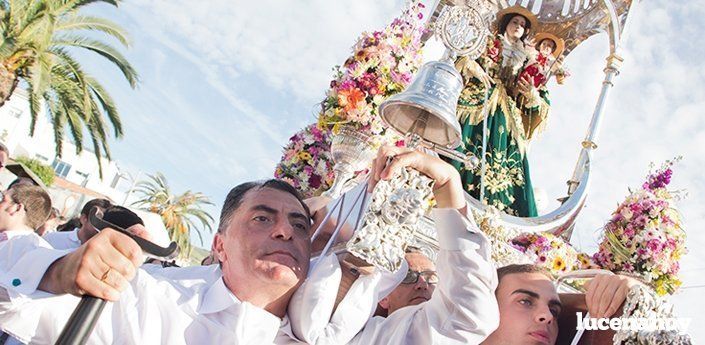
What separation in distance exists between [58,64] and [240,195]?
11374 mm

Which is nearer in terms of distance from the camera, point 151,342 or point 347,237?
point 151,342

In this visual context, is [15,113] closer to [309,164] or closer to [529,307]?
[309,164]

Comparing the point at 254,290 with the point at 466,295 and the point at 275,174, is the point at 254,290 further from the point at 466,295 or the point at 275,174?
the point at 275,174

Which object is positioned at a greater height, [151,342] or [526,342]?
[526,342]

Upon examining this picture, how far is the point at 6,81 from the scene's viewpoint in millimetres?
10906

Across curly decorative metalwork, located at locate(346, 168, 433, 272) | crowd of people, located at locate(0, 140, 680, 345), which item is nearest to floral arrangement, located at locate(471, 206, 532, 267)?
crowd of people, located at locate(0, 140, 680, 345)

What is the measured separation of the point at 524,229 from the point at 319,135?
255 centimetres

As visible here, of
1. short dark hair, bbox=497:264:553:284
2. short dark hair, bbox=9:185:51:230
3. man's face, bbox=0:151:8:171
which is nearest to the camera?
short dark hair, bbox=497:264:553:284

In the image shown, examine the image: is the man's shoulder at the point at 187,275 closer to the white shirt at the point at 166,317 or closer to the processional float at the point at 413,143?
the white shirt at the point at 166,317

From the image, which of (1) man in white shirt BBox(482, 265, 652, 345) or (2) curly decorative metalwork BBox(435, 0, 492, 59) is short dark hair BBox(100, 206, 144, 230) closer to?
(2) curly decorative metalwork BBox(435, 0, 492, 59)

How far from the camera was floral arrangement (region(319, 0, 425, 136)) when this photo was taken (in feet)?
14.9

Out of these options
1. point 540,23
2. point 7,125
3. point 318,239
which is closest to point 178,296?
point 318,239

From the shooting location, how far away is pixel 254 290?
2.01m

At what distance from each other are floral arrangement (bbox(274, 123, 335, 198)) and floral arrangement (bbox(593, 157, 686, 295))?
123 inches
